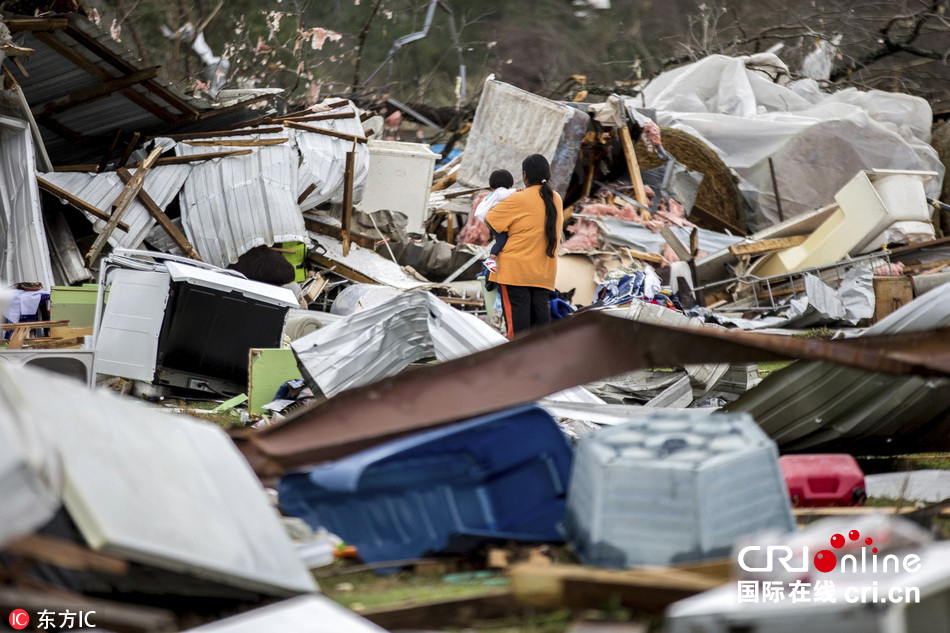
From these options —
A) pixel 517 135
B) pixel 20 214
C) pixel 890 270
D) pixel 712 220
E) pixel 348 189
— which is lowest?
pixel 712 220

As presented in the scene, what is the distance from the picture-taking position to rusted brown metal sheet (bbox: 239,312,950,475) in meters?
3.31

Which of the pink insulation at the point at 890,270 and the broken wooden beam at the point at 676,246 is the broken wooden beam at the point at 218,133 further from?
the pink insulation at the point at 890,270

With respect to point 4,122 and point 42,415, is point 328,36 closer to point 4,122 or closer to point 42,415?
point 4,122

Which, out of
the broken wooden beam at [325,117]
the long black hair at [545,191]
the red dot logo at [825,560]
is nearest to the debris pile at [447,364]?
the red dot logo at [825,560]

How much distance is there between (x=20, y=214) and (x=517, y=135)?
6.67m

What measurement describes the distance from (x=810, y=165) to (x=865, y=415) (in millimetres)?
11015

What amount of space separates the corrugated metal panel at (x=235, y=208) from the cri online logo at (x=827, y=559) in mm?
8752

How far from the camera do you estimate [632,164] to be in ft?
44.7

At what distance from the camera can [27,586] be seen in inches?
96.0

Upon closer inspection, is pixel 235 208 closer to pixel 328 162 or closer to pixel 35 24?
pixel 328 162

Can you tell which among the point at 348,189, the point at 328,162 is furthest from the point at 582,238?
the point at 328,162

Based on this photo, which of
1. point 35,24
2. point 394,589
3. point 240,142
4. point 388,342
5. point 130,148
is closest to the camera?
point 394,589

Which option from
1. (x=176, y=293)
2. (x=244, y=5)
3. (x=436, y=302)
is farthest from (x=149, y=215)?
(x=244, y=5)

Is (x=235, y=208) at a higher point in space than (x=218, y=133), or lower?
lower
